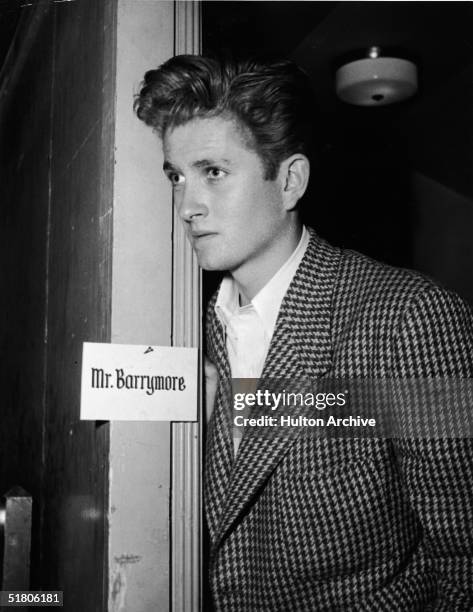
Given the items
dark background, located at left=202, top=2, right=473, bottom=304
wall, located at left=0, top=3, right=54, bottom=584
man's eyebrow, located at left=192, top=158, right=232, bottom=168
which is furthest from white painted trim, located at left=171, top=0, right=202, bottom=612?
dark background, located at left=202, top=2, right=473, bottom=304

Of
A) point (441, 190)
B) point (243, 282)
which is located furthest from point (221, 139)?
point (441, 190)

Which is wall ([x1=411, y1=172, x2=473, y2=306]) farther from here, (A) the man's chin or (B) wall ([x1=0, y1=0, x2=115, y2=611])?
(A) the man's chin

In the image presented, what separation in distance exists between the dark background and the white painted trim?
36.8 inches

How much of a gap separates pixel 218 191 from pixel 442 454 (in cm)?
55

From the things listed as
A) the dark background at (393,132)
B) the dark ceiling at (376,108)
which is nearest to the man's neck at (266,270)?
the dark ceiling at (376,108)

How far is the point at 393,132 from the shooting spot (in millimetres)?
Answer: 3033

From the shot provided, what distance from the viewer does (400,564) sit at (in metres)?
0.88

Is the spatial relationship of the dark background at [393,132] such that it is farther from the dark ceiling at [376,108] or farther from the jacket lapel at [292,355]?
the jacket lapel at [292,355]

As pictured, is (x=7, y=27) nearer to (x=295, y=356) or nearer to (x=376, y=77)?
(x=376, y=77)

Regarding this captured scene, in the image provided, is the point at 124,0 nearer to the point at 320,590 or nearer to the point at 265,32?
the point at 320,590

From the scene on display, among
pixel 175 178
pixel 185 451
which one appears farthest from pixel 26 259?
pixel 185 451

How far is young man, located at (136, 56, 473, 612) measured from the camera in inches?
33.7

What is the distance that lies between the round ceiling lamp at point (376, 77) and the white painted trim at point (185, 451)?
55.5 inches

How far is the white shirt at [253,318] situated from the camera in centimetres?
109
